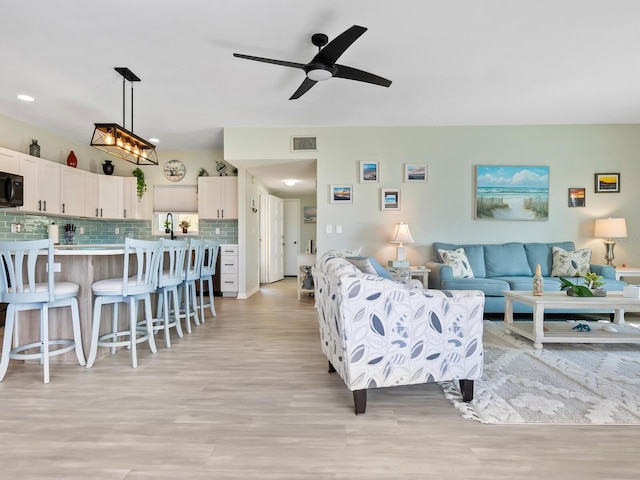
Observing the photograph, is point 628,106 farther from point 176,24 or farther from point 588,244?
point 176,24

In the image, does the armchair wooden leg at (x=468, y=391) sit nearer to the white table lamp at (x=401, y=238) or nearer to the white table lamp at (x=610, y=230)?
the white table lamp at (x=401, y=238)

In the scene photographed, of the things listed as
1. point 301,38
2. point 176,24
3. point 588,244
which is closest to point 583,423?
point 301,38

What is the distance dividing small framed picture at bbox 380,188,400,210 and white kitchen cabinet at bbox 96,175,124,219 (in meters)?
4.43

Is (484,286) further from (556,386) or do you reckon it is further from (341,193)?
(341,193)

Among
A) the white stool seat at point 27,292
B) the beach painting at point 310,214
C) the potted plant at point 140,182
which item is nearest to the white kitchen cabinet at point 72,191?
the potted plant at point 140,182

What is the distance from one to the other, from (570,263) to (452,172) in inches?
73.7

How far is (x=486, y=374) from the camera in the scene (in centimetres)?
244

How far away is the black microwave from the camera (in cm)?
393

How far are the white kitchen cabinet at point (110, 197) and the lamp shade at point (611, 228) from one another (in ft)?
24.0

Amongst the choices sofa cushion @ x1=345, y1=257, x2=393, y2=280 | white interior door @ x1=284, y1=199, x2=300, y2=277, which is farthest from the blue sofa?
white interior door @ x1=284, y1=199, x2=300, y2=277

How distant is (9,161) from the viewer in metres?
4.30

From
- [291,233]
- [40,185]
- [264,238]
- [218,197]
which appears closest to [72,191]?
[40,185]

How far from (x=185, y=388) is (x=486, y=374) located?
6.63 ft

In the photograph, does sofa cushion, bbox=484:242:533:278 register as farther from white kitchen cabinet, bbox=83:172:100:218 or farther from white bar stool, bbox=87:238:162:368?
white kitchen cabinet, bbox=83:172:100:218
